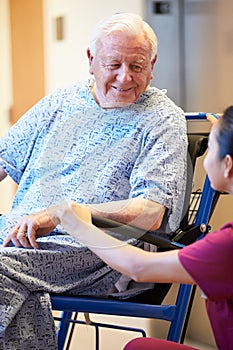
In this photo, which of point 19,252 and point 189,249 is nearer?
point 189,249

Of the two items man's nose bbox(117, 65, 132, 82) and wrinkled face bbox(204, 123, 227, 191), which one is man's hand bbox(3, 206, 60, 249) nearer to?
man's nose bbox(117, 65, 132, 82)

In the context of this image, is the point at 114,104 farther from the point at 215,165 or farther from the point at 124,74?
the point at 215,165

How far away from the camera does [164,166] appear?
1.57 meters

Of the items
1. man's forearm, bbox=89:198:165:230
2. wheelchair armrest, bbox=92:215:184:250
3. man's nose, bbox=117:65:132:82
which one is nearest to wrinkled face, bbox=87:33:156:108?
man's nose, bbox=117:65:132:82

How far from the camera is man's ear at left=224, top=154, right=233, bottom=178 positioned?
1074mm

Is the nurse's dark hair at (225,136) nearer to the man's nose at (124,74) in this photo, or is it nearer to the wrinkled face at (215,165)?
the wrinkled face at (215,165)

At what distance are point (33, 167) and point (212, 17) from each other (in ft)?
3.00

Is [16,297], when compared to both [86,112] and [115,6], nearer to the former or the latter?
[86,112]

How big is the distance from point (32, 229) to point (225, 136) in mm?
633

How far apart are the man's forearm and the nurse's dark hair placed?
46cm

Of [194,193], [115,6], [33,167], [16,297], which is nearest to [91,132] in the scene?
[33,167]

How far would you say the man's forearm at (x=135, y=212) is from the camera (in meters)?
1.50

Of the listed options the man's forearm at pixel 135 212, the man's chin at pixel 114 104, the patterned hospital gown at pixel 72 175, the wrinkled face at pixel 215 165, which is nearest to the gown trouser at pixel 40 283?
the patterned hospital gown at pixel 72 175

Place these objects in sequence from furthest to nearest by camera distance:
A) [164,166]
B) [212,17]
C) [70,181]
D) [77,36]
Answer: [77,36] → [212,17] → [70,181] → [164,166]
